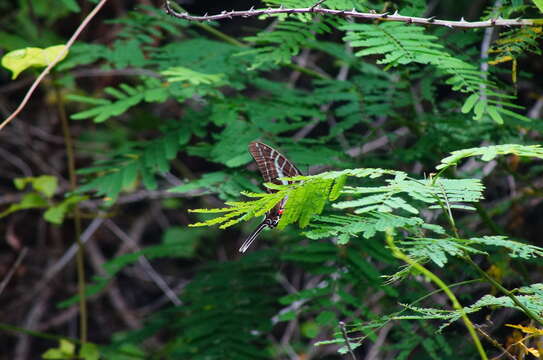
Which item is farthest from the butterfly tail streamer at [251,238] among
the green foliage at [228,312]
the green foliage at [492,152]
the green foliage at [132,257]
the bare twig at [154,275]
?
the bare twig at [154,275]

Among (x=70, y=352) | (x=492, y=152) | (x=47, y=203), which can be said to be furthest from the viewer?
(x=47, y=203)

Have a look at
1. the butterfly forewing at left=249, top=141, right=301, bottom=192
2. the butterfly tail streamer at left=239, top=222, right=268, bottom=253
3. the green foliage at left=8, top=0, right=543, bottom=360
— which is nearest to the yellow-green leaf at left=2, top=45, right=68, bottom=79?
the green foliage at left=8, top=0, right=543, bottom=360

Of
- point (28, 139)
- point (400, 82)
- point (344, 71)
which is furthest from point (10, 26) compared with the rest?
point (400, 82)

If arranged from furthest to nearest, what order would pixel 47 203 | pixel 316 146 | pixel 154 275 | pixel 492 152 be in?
1. pixel 154 275
2. pixel 47 203
3. pixel 316 146
4. pixel 492 152

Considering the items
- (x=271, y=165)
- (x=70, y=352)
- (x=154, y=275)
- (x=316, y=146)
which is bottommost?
(x=154, y=275)

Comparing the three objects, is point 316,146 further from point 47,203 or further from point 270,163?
point 47,203

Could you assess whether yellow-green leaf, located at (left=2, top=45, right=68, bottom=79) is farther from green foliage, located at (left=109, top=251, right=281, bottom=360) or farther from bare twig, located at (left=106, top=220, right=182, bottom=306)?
bare twig, located at (left=106, top=220, right=182, bottom=306)

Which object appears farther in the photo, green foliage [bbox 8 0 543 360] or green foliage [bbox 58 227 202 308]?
green foliage [bbox 58 227 202 308]

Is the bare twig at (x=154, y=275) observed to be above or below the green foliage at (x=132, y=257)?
below

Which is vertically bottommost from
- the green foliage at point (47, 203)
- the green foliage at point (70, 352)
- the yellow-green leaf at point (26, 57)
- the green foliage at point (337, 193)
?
the green foliage at point (70, 352)

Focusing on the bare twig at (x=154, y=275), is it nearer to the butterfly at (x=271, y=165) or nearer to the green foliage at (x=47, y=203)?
the green foliage at (x=47, y=203)

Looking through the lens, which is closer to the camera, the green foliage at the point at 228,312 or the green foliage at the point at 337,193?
the green foliage at the point at 337,193

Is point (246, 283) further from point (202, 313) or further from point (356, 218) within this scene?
point (356, 218)

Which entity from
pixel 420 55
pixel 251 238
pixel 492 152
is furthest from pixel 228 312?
pixel 492 152
